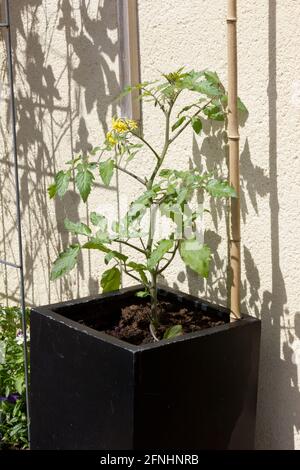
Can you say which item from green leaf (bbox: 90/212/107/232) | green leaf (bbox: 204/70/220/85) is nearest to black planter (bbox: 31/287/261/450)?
green leaf (bbox: 90/212/107/232)

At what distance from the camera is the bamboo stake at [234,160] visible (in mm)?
2508

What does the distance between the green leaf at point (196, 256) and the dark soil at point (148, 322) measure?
10.6 inches

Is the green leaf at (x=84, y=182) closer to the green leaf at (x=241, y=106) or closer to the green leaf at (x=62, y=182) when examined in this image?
the green leaf at (x=62, y=182)

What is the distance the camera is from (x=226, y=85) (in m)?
2.68

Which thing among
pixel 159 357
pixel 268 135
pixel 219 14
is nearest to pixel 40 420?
pixel 159 357

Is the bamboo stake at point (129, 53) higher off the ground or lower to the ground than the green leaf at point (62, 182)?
higher

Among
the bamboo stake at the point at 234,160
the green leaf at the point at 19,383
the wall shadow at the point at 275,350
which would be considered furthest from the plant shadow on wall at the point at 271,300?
the green leaf at the point at 19,383

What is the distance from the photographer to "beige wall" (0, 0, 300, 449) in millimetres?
2555

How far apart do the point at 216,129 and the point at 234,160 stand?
0.23 metres

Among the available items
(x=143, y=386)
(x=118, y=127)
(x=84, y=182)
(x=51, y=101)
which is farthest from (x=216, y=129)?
(x=51, y=101)

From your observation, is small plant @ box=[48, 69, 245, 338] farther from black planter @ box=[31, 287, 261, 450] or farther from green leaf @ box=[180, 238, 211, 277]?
black planter @ box=[31, 287, 261, 450]

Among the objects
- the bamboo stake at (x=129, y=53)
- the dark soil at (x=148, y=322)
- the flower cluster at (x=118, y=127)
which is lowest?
the dark soil at (x=148, y=322)

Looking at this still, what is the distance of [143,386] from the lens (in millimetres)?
2375
